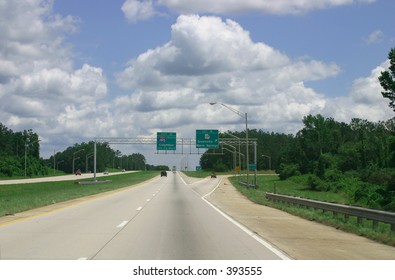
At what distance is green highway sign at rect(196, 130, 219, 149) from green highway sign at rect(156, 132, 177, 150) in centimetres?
429

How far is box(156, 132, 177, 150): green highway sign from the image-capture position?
79.0 m

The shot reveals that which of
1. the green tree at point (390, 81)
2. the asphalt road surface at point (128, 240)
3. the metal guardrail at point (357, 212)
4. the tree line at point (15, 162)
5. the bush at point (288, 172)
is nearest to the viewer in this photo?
the asphalt road surface at point (128, 240)

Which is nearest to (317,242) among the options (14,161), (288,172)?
(288,172)

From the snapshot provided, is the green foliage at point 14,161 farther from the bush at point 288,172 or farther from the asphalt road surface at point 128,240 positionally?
Answer: the asphalt road surface at point 128,240

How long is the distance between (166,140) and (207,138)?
6494 mm

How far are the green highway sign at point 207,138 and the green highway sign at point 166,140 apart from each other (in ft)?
14.1

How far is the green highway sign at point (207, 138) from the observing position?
2992 inches

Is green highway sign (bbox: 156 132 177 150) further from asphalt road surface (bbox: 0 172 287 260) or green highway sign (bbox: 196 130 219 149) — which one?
asphalt road surface (bbox: 0 172 287 260)

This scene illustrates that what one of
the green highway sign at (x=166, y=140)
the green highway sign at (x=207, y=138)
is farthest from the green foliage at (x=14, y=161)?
the green highway sign at (x=207, y=138)

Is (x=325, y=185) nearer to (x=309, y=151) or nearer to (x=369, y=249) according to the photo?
(x=309, y=151)

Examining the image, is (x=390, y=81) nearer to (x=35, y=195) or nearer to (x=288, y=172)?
(x=35, y=195)

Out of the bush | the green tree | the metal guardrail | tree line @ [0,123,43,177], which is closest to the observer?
the metal guardrail

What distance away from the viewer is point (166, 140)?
79.2 m

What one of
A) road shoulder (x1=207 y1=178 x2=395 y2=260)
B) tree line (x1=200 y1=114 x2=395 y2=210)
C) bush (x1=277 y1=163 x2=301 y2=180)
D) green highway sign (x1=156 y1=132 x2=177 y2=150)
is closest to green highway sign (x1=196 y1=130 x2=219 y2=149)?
green highway sign (x1=156 y1=132 x2=177 y2=150)
